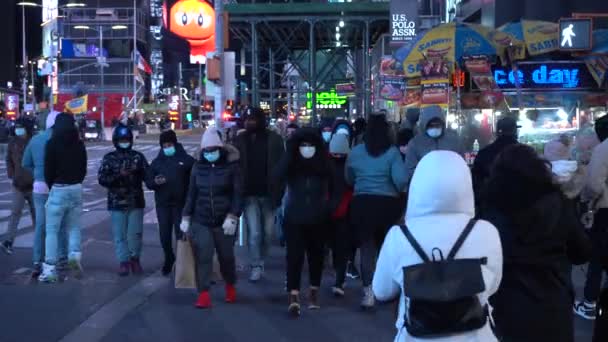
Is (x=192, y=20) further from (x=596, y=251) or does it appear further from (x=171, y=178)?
(x=596, y=251)

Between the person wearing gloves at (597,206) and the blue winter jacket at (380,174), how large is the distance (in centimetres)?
173

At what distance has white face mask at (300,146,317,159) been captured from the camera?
850 centimetres

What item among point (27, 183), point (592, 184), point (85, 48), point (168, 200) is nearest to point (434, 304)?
point (592, 184)

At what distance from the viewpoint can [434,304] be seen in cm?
359

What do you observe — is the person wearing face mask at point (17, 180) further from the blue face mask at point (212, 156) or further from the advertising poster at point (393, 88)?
the advertising poster at point (393, 88)

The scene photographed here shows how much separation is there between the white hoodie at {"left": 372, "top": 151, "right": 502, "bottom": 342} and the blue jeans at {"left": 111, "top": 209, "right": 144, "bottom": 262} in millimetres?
7222

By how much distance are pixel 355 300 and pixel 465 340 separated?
18.7ft

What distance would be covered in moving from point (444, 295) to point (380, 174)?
4.94 meters

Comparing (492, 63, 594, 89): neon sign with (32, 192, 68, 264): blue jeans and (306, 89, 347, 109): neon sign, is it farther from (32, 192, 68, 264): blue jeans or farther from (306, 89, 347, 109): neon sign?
(306, 89, 347, 109): neon sign

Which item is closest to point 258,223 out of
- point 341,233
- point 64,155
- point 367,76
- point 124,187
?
point 341,233

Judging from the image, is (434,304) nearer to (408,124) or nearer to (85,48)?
(408,124)

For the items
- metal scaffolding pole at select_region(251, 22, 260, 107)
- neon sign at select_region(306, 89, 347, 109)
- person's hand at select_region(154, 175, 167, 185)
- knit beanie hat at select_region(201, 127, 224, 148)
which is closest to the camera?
knit beanie hat at select_region(201, 127, 224, 148)

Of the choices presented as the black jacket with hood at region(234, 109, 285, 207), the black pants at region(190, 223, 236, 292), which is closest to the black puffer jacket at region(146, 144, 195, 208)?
the black jacket with hood at region(234, 109, 285, 207)

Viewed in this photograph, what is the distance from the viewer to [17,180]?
40.1ft
